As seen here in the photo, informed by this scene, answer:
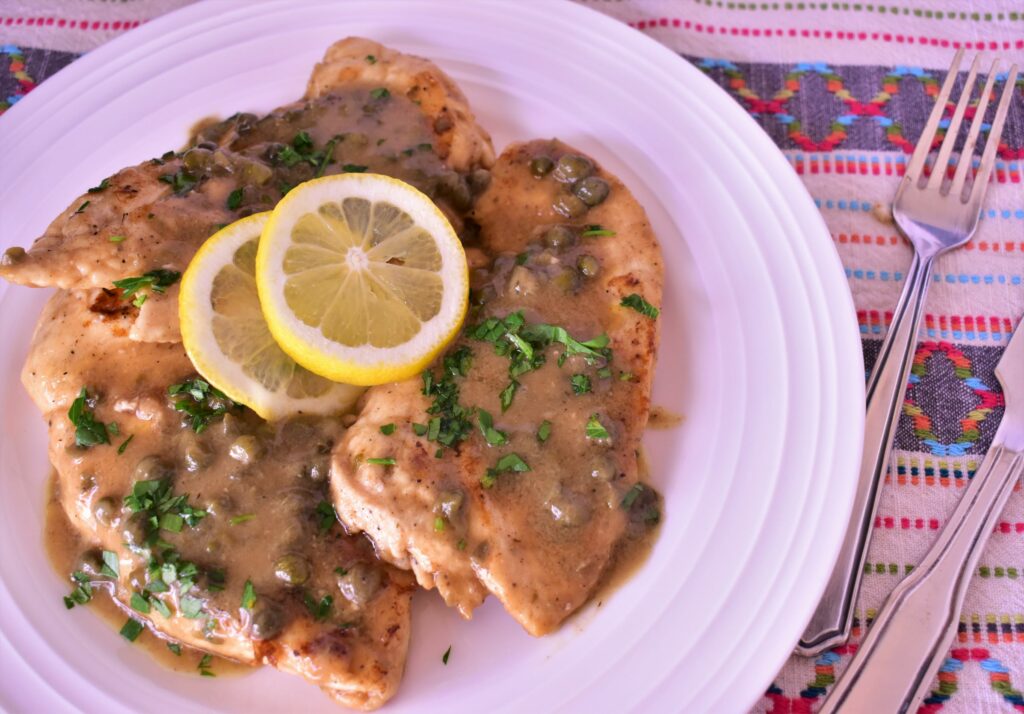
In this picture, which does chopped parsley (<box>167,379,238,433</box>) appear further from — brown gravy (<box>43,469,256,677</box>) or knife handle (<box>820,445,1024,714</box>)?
knife handle (<box>820,445,1024,714</box>)

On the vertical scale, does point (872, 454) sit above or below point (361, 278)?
below

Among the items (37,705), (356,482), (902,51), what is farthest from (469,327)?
(902,51)

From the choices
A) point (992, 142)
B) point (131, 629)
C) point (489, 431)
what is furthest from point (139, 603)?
point (992, 142)

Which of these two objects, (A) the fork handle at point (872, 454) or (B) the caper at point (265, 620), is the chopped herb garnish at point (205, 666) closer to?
(B) the caper at point (265, 620)

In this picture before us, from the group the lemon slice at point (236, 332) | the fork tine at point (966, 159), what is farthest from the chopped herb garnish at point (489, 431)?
the fork tine at point (966, 159)

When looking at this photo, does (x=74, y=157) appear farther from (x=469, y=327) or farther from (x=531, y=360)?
(x=531, y=360)

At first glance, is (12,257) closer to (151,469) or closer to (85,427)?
(85,427)

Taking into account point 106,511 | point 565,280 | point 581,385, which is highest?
point 565,280
